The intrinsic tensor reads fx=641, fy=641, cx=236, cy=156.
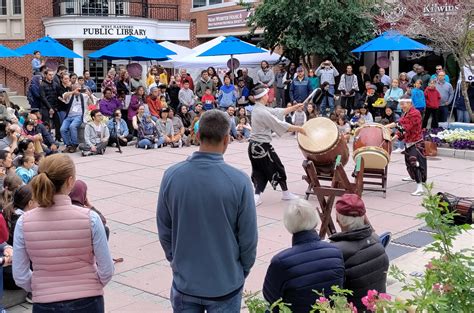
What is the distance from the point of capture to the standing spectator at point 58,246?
12.0 ft

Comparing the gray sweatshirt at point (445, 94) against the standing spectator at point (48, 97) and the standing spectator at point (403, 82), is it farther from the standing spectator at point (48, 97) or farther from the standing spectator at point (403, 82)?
the standing spectator at point (48, 97)

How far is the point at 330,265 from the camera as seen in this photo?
13.0 feet

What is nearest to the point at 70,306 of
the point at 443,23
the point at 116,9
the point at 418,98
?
the point at 443,23

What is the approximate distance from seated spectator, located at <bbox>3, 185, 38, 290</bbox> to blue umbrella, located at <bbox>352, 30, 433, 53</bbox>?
14672 millimetres

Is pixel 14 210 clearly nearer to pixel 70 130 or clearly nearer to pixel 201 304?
pixel 201 304

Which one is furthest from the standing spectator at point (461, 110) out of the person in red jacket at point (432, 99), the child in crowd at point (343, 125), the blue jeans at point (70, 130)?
the blue jeans at point (70, 130)

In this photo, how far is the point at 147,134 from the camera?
52.7 ft

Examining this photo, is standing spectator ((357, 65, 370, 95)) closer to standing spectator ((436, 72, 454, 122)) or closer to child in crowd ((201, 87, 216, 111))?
standing spectator ((436, 72, 454, 122))

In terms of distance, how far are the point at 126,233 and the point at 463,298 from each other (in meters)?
6.06

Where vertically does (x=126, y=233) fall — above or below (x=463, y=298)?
below

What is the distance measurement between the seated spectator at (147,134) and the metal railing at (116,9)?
1561cm

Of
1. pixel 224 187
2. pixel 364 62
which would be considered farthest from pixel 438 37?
pixel 224 187

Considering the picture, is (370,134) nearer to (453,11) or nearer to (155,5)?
(453,11)

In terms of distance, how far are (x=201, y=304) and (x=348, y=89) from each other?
1674cm
